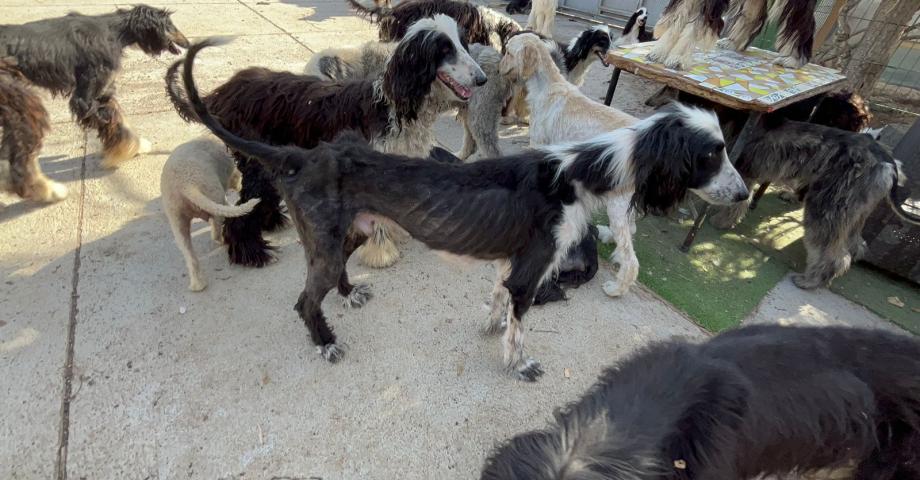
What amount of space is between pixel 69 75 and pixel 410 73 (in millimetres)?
3113

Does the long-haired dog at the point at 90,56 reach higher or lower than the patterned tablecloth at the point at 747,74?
lower

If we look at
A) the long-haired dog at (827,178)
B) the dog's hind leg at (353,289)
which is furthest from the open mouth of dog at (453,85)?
the long-haired dog at (827,178)

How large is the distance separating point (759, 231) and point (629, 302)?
85.3 inches

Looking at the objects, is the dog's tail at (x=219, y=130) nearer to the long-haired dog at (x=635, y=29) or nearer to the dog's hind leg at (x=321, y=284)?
the dog's hind leg at (x=321, y=284)

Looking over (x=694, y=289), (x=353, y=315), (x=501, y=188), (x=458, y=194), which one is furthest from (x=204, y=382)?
(x=694, y=289)

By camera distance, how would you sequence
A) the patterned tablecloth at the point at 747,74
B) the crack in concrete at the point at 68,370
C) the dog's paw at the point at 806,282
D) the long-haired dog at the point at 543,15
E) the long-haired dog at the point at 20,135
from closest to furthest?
the crack in concrete at the point at 68,370 → the long-haired dog at the point at 20,135 → the patterned tablecloth at the point at 747,74 → the dog's paw at the point at 806,282 → the long-haired dog at the point at 543,15

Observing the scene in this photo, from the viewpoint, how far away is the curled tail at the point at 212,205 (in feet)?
8.79

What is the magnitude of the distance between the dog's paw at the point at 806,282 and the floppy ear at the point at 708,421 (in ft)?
10.2

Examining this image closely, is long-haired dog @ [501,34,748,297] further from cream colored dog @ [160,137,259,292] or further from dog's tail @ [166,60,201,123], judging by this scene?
dog's tail @ [166,60,201,123]

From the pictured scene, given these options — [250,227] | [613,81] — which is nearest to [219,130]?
[250,227]

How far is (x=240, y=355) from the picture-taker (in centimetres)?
277

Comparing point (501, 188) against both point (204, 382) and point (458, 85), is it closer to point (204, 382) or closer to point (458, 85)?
point (458, 85)

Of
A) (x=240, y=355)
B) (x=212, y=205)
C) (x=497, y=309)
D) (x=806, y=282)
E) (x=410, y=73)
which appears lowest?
(x=240, y=355)

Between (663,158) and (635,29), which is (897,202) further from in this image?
(635,29)
